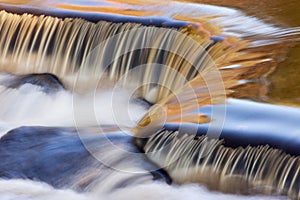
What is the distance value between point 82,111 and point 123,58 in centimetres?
42

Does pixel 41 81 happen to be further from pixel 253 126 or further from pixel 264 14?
pixel 253 126

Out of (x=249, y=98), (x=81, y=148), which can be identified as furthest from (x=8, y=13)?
(x=249, y=98)

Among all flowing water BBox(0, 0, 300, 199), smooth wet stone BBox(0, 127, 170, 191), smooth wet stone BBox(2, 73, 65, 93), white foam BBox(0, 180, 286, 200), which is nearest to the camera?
white foam BBox(0, 180, 286, 200)

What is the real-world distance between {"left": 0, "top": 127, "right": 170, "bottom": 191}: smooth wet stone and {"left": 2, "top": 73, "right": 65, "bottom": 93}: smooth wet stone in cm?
79

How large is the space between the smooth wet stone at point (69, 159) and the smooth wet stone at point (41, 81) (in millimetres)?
786

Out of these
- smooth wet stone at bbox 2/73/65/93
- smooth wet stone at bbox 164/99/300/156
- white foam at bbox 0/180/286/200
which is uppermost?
smooth wet stone at bbox 164/99/300/156

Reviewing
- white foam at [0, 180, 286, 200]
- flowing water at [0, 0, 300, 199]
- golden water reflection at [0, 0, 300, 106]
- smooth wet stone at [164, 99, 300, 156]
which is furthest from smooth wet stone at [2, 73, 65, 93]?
smooth wet stone at [164, 99, 300, 156]

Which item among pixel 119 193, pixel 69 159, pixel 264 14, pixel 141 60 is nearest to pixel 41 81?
pixel 141 60

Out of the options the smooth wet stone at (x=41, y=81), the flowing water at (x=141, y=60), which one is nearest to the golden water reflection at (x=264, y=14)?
the flowing water at (x=141, y=60)

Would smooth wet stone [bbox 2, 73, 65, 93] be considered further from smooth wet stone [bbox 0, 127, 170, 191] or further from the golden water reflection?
smooth wet stone [bbox 0, 127, 170, 191]

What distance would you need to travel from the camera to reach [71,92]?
4.23 metres

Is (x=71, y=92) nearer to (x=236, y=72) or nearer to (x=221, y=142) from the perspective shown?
(x=236, y=72)

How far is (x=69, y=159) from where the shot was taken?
3.11 metres

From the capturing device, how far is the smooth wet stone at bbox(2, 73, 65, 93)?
13.8 ft
